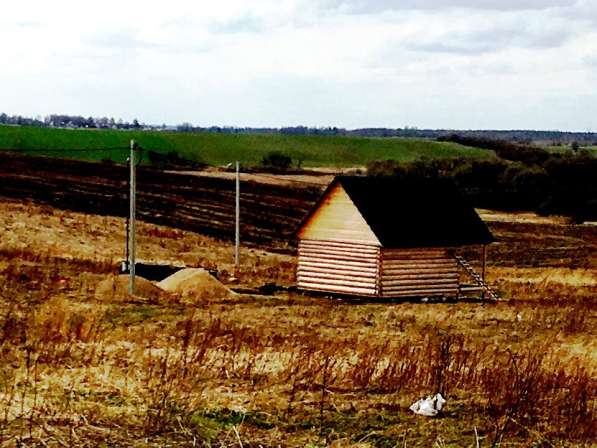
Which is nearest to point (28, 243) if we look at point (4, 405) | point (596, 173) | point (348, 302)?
point (348, 302)

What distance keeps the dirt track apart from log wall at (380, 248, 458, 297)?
22956mm

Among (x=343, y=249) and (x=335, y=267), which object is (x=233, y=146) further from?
(x=343, y=249)

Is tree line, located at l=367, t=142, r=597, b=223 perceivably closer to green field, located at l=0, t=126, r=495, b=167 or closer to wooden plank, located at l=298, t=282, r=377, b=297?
green field, located at l=0, t=126, r=495, b=167

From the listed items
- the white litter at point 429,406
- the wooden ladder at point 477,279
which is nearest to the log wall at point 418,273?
the wooden ladder at point 477,279

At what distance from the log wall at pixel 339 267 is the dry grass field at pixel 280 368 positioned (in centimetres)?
171

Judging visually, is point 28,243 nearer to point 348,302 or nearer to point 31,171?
point 348,302

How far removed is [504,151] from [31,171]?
3913 inches

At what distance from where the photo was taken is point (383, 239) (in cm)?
3347

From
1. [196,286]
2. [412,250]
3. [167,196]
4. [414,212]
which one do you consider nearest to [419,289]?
[412,250]

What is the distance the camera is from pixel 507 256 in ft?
199

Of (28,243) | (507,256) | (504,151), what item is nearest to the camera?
(28,243)

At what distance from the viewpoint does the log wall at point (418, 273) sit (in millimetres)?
34281

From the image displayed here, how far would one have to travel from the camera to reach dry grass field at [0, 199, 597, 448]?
9.94 metres

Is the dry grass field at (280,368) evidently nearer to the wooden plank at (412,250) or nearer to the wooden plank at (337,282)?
the wooden plank at (337,282)
